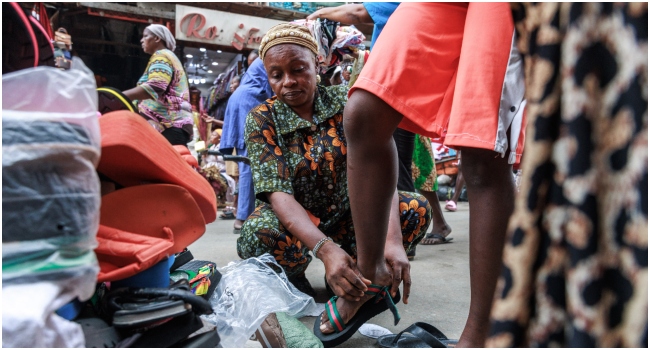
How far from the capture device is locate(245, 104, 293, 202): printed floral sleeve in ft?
5.32

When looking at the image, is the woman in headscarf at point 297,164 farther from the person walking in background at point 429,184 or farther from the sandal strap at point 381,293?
the person walking in background at point 429,184

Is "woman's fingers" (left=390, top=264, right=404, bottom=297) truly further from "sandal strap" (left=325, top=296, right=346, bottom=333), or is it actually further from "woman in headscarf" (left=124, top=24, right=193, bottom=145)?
"woman in headscarf" (left=124, top=24, right=193, bottom=145)

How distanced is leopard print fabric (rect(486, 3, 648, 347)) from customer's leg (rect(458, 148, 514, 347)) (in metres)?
0.32

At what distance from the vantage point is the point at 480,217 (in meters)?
0.98

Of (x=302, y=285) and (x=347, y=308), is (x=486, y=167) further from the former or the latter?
(x=302, y=285)

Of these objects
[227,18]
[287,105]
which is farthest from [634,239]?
[227,18]

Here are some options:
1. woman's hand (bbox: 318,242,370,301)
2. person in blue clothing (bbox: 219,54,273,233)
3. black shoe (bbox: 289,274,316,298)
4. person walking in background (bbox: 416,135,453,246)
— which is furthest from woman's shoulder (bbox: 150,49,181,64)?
woman's hand (bbox: 318,242,370,301)

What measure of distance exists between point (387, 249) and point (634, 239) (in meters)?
0.85

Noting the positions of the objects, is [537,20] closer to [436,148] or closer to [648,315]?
[648,315]

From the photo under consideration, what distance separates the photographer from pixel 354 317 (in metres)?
1.33

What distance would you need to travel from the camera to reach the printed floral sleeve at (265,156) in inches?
63.8

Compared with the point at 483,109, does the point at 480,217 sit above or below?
below

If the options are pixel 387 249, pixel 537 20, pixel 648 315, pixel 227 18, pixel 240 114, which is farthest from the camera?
pixel 227 18

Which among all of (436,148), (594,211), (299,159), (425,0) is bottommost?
(436,148)
